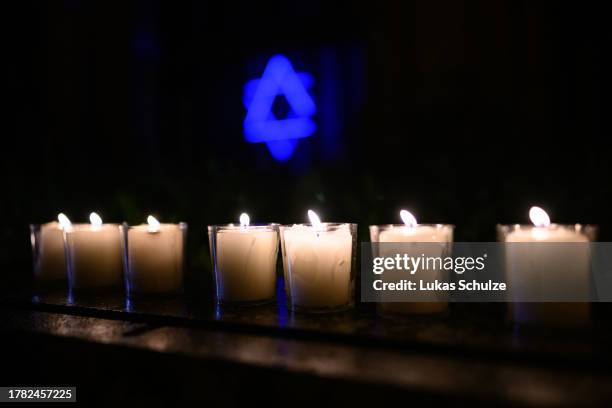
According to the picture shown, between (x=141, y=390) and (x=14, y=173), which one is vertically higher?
(x=14, y=173)

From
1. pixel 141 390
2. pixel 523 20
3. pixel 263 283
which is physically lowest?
pixel 141 390

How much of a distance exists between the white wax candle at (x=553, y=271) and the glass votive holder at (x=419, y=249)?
0.16 m

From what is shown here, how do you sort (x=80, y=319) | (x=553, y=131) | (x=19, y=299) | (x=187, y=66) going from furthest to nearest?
(x=187, y=66) → (x=553, y=131) → (x=19, y=299) → (x=80, y=319)

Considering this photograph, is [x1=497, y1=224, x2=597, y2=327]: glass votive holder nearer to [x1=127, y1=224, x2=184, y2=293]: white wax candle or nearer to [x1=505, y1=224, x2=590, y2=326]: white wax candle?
[x1=505, y1=224, x2=590, y2=326]: white wax candle

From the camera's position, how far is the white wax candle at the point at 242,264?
116 centimetres

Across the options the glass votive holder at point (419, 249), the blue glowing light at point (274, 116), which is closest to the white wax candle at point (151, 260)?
the glass votive holder at point (419, 249)

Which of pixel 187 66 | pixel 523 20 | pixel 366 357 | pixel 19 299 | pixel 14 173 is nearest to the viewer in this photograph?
pixel 366 357

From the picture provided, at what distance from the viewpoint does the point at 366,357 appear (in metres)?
0.80

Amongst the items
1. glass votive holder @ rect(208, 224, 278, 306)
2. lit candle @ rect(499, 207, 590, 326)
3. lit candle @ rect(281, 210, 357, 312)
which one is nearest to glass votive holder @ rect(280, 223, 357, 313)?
lit candle @ rect(281, 210, 357, 312)

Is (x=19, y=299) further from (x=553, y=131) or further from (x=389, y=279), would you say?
(x=553, y=131)

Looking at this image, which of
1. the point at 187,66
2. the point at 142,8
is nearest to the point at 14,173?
the point at 187,66

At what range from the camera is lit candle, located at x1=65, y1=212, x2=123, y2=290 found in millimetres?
1405

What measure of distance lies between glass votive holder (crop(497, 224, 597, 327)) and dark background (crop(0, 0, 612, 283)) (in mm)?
640

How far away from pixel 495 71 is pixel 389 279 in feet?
6.29
